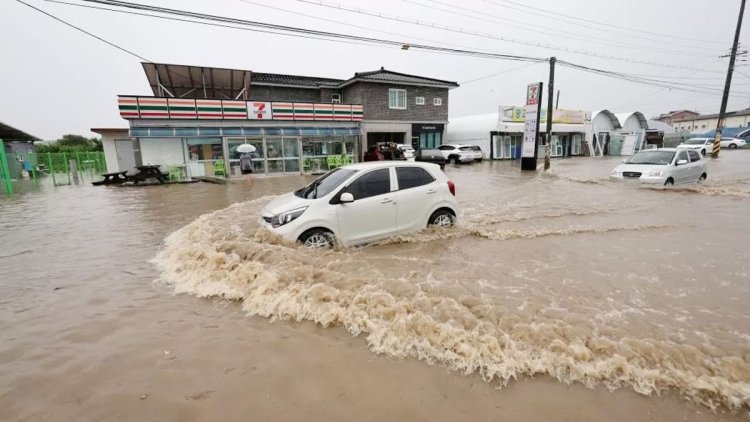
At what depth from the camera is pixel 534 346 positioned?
3.12 meters

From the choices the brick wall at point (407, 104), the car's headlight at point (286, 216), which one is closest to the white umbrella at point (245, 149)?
the brick wall at point (407, 104)

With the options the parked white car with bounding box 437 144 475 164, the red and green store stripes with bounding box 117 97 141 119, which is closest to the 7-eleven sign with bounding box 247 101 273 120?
the red and green store stripes with bounding box 117 97 141 119

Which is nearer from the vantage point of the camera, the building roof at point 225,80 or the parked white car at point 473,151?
the building roof at point 225,80

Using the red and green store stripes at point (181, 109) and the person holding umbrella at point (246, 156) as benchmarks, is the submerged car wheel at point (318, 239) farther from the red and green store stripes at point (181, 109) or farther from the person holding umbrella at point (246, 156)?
the red and green store stripes at point (181, 109)

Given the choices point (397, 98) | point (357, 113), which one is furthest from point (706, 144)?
point (357, 113)

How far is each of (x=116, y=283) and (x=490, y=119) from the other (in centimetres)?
3116

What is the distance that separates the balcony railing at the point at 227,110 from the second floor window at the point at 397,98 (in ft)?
13.6

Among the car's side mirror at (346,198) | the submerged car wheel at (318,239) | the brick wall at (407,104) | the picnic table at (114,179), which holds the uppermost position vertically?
the brick wall at (407,104)

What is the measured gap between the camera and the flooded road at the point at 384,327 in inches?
101

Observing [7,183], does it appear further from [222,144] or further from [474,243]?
[474,243]

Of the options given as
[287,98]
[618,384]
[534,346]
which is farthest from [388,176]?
[287,98]

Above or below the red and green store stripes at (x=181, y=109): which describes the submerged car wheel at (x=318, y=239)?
below

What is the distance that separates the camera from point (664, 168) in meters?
11.5

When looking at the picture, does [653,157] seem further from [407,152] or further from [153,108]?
[153,108]
